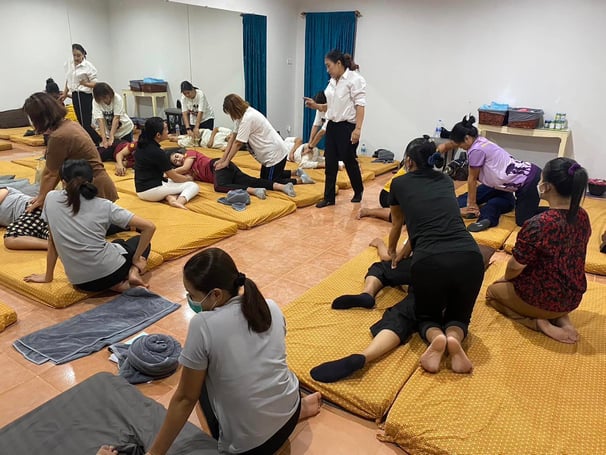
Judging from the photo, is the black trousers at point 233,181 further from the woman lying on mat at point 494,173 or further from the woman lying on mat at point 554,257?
the woman lying on mat at point 554,257

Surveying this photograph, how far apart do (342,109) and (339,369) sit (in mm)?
2883

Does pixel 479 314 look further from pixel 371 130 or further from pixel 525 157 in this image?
pixel 371 130

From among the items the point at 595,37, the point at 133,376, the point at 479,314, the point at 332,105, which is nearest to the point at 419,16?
the point at 595,37

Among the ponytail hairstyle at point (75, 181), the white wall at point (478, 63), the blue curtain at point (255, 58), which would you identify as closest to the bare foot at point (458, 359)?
the ponytail hairstyle at point (75, 181)

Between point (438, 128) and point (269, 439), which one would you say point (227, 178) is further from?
point (269, 439)

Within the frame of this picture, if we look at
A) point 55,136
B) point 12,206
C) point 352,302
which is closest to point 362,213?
point 352,302

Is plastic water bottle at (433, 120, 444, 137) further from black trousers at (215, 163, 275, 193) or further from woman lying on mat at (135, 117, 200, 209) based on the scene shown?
woman lying on mat at (135, 117, 200, 209)

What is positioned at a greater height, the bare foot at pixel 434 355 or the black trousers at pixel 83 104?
the black trousers at pixel 83 104

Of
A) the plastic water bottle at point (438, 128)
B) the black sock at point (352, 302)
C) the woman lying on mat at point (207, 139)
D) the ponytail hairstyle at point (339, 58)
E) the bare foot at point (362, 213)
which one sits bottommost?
the bare foot at point (362, 213)

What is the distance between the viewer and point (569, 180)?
203cm

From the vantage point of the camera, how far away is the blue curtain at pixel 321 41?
6.76 metres

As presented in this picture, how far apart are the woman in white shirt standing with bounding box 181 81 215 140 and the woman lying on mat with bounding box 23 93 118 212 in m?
3.39

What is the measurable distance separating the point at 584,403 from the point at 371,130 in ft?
18.6

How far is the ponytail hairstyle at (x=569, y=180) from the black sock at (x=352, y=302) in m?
1.05
